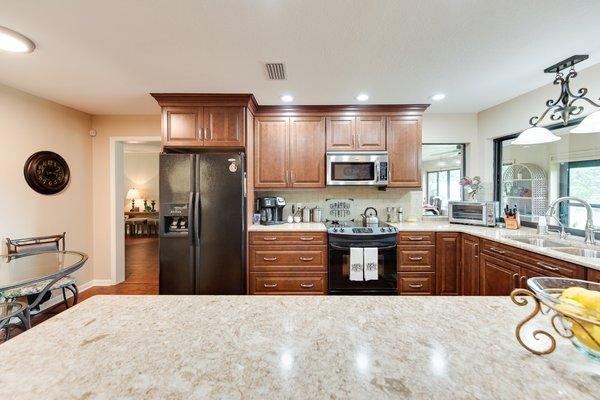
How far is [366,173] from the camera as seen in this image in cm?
333

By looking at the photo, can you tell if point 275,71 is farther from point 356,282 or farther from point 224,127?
point 356,282

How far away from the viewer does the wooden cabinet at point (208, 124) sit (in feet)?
9.77

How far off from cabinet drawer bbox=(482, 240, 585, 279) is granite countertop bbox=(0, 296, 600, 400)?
129 cm

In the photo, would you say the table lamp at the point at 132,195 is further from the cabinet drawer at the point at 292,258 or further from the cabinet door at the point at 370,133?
the cabinet door at the point at 370,133

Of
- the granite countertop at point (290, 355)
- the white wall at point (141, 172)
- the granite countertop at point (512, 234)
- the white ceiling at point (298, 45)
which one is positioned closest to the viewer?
the granite countertop at point (290, 355)

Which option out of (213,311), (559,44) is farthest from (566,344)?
(559,44)

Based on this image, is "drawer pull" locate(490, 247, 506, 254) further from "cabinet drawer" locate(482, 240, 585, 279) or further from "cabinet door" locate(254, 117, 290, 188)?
"cabinet door" locate(254, 117, 290, 188)

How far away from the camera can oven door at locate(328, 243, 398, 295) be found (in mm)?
2965

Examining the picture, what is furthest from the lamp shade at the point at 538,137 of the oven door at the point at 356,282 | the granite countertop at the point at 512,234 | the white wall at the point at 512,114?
the oven door at the point at 356,282

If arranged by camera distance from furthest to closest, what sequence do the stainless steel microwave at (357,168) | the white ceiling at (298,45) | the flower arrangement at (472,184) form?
→ the flower arrangement at (472,184)
the stainless steel microwave at (357,168)
the white ceiling at (298,45)

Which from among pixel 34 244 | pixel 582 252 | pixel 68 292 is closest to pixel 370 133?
pixel 582 252

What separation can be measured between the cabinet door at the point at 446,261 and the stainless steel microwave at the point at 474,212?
38 cm

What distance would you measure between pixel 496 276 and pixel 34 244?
4.68m

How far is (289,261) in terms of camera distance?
Result: 301 centimetres
